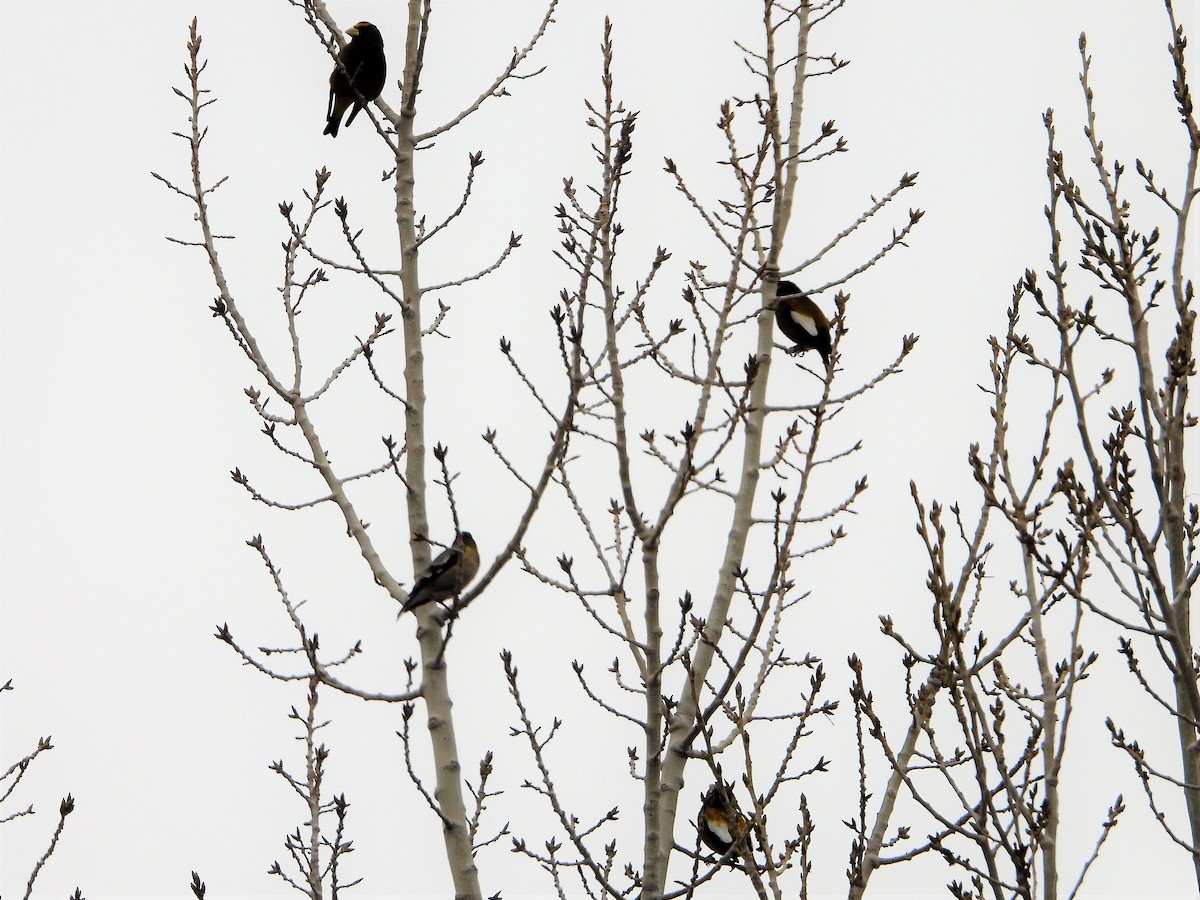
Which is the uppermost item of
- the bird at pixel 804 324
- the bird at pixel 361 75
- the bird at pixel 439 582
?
the bird at pixel 361 75

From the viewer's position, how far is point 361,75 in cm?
745

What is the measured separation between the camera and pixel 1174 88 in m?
5.07

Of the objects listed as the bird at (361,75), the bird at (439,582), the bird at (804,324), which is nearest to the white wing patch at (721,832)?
the bird at (804,324)

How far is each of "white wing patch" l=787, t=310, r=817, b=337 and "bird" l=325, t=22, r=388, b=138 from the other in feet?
9.80

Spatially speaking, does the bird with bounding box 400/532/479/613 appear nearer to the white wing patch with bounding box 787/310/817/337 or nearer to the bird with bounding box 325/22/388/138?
the bird with bounding box 325/22/388/138

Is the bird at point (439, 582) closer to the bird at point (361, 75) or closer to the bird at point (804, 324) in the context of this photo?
the bird at point (361, 75)

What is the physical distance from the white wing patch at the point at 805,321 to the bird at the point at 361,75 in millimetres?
2988

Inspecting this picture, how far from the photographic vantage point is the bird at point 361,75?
723 cm

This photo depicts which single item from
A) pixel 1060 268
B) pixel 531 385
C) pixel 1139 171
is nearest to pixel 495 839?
pixel 531 385

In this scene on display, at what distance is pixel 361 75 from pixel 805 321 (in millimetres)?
3286

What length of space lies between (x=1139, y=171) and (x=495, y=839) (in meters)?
3.79

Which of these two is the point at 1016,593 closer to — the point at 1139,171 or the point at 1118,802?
the point at 1118,802

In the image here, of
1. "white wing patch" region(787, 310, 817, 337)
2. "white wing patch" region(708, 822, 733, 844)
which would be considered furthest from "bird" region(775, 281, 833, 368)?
"white wing patch" region(708, 822, 733, 844)

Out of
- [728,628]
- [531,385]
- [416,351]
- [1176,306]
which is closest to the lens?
[1176,306]
